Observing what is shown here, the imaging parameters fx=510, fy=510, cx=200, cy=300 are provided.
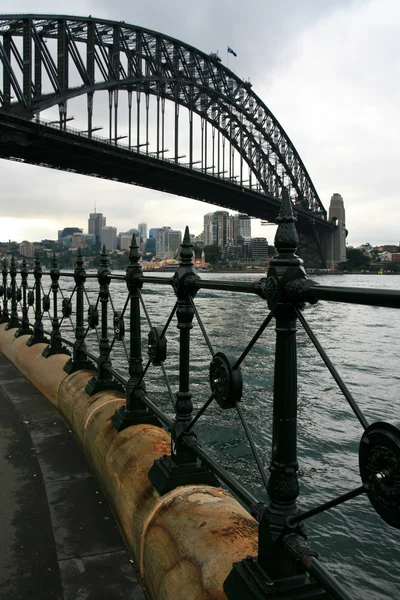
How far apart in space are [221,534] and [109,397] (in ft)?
→ 5.78

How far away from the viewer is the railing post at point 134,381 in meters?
2.93

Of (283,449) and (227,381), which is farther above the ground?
(227,381)

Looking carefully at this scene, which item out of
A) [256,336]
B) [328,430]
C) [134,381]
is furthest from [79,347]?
[328,430]

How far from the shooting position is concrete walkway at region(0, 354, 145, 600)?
197cm

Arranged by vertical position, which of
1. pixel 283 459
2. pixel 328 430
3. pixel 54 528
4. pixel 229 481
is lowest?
pixel 328 430

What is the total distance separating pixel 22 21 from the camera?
40250mm

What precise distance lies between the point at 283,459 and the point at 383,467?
431 millimetres

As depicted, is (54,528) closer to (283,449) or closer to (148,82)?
(283,449)

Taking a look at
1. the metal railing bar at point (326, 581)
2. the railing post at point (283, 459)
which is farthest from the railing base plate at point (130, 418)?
the metal railing bar at point (326, 581)

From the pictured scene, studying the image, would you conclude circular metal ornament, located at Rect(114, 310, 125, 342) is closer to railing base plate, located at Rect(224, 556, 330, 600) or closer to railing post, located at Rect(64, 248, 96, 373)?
railing post, located at Rect(64, 248, 96, 373)

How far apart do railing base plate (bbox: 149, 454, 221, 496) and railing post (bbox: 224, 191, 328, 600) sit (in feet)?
2.36

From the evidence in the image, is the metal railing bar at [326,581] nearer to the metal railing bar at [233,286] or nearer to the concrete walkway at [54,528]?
the metal railing bar at [233,286]

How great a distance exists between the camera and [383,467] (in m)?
1.08

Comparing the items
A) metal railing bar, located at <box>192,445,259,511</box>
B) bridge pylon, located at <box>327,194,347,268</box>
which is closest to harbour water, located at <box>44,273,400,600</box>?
metal railing bar, located at <box>192,445,259,511</box>
